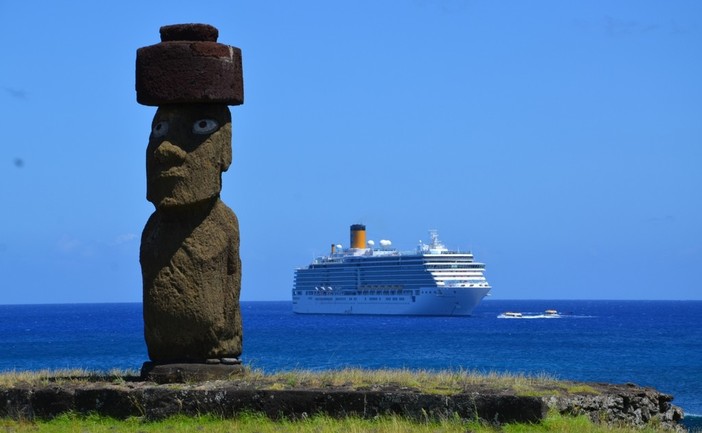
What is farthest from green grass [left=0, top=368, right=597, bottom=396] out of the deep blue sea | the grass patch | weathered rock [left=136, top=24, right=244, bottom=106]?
the deep blue sea

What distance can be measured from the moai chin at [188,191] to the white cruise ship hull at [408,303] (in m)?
84.7

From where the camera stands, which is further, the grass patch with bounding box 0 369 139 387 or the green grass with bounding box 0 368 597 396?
the grass patch with bounding box 0 369 139 387

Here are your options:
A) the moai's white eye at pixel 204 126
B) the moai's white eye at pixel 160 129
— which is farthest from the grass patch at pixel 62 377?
the moai's white eye at pixel 204 126

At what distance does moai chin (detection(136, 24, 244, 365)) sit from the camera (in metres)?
11.7

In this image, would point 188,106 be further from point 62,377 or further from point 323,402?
point 323,402

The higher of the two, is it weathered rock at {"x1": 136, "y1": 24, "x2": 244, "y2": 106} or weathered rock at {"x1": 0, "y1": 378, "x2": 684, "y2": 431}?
weathered rock at {"x1": 136, "y1": 24, "x2": 244, "y2": 106}

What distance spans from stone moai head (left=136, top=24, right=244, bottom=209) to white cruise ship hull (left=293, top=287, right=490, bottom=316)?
8489cm

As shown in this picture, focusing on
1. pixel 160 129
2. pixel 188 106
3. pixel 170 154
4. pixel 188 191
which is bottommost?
pixel 188 191

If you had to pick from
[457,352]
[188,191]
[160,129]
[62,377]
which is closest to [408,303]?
[457,352]

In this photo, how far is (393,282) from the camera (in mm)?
100625

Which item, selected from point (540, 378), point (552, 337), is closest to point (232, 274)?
point (540, 378)

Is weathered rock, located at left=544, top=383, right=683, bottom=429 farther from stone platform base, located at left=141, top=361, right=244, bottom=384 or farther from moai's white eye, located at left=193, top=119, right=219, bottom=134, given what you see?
moai's white eye, located at left=193, top=119, right=219, bottom=134

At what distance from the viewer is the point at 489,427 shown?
10.1 m

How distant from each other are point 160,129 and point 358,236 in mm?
100690
